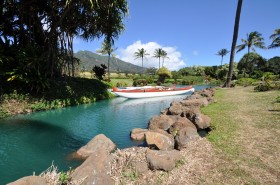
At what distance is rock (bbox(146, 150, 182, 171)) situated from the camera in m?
5.73

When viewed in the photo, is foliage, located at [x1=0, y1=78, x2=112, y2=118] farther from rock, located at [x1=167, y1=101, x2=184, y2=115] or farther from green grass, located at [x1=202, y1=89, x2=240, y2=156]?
green grass, located at [x1=202, y1=89, x2=240, y2=156]

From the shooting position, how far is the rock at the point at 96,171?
4.76 metres

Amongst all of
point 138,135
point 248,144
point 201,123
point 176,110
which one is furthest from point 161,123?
point 248,144

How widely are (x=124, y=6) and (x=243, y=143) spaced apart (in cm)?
1613

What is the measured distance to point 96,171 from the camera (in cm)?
519

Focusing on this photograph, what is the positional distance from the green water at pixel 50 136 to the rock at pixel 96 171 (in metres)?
2.26

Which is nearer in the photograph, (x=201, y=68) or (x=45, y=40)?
(x=45, y=40)

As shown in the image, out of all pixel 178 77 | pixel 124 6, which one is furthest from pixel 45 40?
pixel 178 77

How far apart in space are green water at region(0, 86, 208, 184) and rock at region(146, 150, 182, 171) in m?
2.89

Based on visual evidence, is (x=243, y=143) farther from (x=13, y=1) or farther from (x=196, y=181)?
(x=13, y=1)

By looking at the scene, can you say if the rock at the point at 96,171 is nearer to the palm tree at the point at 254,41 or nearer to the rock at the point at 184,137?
the rock at the point at 184,137

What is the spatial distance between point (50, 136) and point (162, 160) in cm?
715

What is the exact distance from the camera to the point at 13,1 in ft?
62.0

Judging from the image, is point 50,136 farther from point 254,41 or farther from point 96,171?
point 254,41
